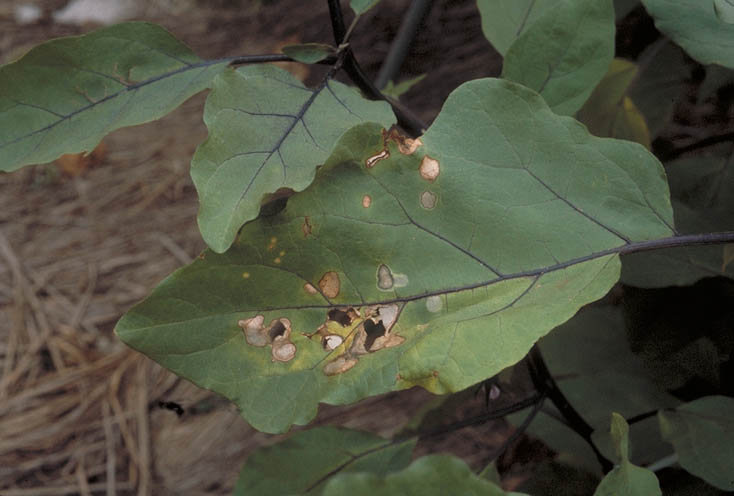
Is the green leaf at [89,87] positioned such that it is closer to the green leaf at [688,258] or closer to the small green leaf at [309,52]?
the small green leaf at [309,52]

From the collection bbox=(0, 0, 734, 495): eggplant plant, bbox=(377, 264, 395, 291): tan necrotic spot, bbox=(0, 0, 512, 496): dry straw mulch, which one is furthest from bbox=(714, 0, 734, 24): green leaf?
bbox=(0, 0, 512, 496): dry straw mulch

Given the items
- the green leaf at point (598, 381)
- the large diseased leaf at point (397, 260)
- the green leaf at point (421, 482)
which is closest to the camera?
the green leaf at point (421, 482)

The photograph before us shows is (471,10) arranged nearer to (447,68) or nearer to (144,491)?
(447,68)

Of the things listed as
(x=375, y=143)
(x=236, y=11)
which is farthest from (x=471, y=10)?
(x=375, y=143)

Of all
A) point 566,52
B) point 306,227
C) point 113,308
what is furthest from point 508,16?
point 113,308

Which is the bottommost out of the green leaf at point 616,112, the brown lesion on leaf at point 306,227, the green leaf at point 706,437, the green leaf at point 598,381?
the green leaf at point 598,381

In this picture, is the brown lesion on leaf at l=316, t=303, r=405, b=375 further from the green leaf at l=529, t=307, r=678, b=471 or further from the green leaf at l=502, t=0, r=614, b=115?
the green leaf at l=529, t=307, r=678, b=471

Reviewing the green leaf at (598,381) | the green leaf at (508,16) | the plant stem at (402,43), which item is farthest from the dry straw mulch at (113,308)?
the green leaf at (508,16)

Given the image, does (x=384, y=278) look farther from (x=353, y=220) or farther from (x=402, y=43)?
(x=402, y=43)
